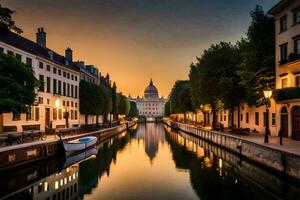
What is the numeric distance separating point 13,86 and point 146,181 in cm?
1433

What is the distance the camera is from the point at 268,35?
40688 mm

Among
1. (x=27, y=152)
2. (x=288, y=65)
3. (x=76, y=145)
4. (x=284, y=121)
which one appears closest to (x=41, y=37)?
(x=76, y=145)

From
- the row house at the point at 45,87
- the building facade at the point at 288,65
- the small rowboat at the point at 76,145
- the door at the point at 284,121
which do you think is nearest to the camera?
the building facade at the point at 288,65

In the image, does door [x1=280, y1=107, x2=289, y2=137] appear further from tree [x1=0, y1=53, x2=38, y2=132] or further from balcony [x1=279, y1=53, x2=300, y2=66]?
tree [x1=0, y1=53, x2=38, y2=132]

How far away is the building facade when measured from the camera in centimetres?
3312

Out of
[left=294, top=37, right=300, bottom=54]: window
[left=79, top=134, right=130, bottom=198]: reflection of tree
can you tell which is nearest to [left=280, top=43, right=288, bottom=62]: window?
[left=294, top=37, right=300, bottom=54]: window

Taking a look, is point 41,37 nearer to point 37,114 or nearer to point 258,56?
point 37,114

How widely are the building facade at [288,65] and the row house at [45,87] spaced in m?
26.8

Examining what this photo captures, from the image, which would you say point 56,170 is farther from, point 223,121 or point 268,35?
point 223,121

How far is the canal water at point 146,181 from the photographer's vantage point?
63.9 feet

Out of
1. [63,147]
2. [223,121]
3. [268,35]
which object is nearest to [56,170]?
[63,147]

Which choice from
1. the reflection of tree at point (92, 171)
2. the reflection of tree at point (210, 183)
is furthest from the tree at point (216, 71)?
the reflection of tree at point (92, 171)

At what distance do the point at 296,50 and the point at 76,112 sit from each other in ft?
155

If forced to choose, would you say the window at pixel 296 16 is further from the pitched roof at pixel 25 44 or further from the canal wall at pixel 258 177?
the pitched roof at pixel 25 44
